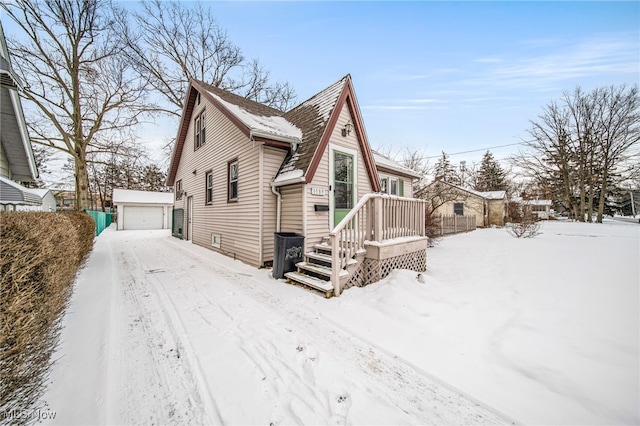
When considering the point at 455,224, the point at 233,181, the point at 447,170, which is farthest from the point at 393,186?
the point at 447,170

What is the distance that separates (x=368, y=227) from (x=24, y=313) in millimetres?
4918

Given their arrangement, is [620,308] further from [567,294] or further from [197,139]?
[197,139]

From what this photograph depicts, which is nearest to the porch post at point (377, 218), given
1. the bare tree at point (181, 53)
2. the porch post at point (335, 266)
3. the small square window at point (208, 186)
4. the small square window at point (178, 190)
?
the porch post at point (335, 266)

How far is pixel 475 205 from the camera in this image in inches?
894

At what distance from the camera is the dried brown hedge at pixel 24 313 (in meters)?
1.84

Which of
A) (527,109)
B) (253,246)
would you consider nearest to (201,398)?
(253,246)

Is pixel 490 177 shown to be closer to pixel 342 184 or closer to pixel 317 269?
pixel 342 184

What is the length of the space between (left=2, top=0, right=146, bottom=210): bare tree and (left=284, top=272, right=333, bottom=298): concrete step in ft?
51.6

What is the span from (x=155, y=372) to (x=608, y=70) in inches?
673

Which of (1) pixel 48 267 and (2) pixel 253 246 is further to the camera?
(2) pixel 253 246

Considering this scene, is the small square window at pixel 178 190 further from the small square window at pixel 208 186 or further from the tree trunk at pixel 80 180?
the tree trunk at pixel 80 180

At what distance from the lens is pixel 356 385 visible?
2217 millimetres

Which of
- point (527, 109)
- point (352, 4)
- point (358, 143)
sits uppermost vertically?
point (527, 109)

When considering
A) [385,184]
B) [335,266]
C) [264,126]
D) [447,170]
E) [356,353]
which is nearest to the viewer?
[356,353]
